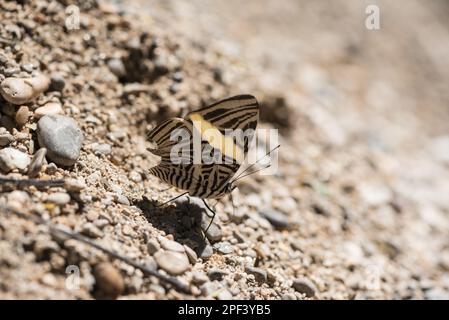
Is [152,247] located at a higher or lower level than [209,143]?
lower

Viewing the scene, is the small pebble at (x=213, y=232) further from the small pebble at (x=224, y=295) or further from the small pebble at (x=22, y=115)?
the small pebble at (x=22, y=115)

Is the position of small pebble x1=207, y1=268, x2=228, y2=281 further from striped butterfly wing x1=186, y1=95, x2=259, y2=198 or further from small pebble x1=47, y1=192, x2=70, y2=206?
small pebble x1=47, y1=192, x2=70, y2=206

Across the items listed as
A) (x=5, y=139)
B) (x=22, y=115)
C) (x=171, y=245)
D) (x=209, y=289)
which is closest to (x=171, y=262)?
(x=171, y=245)

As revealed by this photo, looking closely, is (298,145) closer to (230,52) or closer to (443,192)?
(230,52)

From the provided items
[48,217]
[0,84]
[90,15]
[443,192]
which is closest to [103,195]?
[48,217]

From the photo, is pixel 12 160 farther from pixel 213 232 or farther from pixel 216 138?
pixel 213 232

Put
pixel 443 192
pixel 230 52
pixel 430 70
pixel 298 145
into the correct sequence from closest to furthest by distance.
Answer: pixel 298 145 < pixel 230 52 < pixel 443 192 < pixel 430 70

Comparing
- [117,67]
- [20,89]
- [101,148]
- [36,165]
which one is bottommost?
[36,165]
